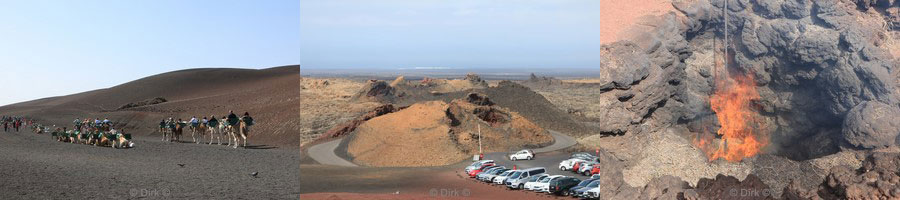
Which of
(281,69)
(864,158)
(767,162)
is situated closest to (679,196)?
(767,162)

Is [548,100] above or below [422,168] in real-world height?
above

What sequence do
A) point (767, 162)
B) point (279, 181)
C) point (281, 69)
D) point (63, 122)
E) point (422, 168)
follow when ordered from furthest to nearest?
point (281, 69)
point (63, 122)
point (767, 162)
point (279, 181)
point (422, 168)

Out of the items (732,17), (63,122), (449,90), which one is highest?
(732,17)

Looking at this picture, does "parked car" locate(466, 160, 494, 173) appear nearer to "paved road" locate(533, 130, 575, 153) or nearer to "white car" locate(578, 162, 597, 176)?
"paved road" locate(533, 130, 575, 153)

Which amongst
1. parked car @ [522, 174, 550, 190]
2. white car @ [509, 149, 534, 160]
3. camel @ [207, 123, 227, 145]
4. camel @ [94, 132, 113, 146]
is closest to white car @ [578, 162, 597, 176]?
parked car @ [522, 174, 550, 190]

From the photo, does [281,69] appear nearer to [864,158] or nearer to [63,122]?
[63,122]
